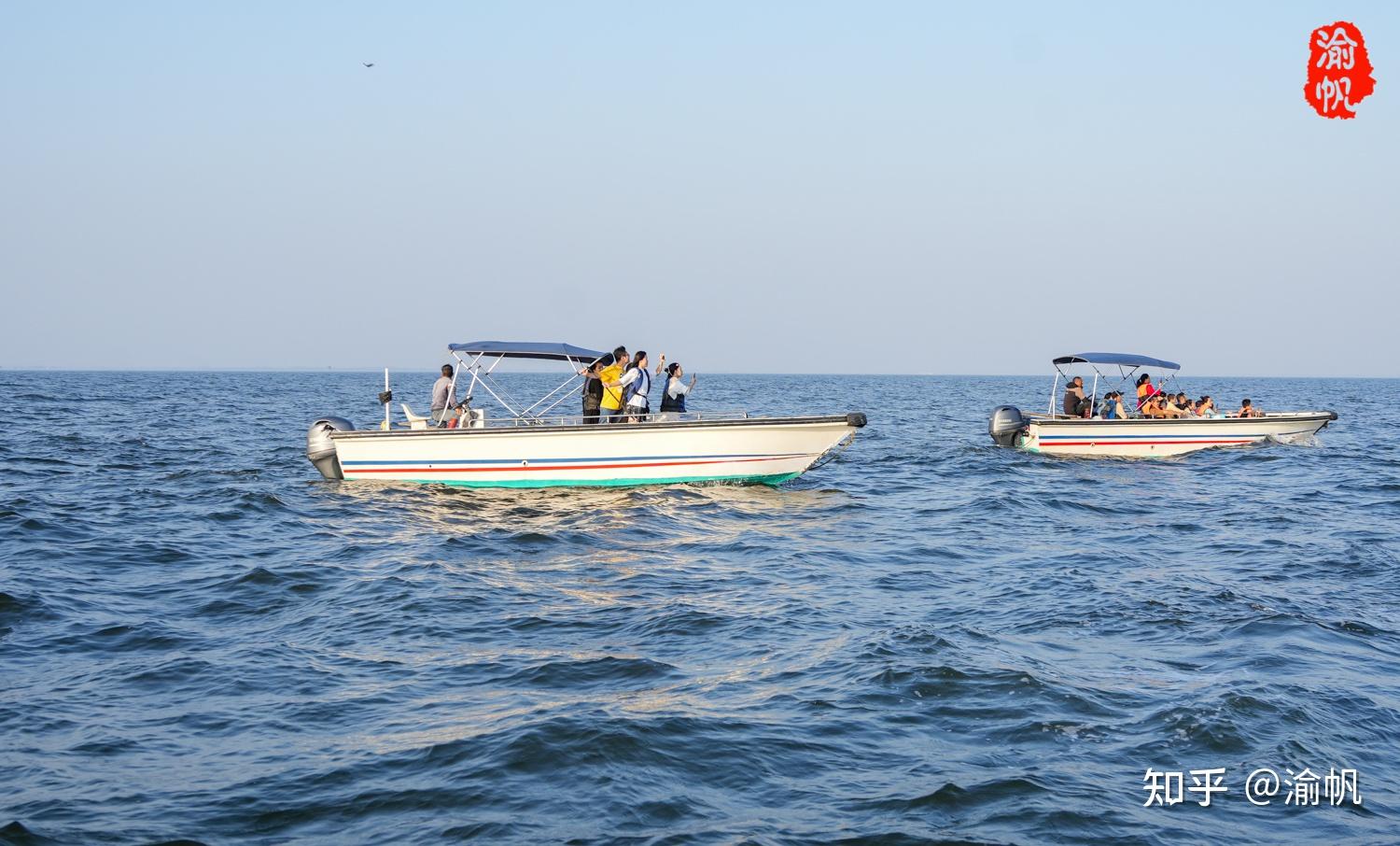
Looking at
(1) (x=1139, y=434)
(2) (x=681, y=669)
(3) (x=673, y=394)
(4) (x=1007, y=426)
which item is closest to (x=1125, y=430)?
(1) (x=1139, y=434)

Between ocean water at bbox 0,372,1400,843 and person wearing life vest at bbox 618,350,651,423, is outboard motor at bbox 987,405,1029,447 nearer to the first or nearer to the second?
ocean water at bbox 0,372,1400,843

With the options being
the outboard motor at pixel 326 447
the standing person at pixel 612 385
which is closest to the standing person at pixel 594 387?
the standing person at pixel 612 385

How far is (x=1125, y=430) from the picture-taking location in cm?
2941

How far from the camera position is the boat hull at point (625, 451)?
2100 cm

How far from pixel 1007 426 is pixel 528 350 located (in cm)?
1521

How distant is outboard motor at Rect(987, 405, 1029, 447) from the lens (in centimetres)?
3116

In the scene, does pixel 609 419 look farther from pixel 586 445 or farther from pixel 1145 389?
pixel 1145 389

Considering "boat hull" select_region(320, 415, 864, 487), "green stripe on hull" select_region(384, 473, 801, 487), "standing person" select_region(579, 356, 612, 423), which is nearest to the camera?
"boat hull" select_region(320, 415, 864, 487)

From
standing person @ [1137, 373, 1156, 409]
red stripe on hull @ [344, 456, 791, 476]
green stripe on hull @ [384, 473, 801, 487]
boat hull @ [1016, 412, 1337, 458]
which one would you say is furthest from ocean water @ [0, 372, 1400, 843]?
standing person @ [1137, 373, 1156, 409]

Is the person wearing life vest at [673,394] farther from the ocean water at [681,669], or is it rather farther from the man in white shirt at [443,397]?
the man in white shirt at [443,397]

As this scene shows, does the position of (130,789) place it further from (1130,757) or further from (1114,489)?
(1114,489)

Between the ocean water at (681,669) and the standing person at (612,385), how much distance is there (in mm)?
1560

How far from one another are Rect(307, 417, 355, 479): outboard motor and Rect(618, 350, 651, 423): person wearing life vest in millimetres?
6079

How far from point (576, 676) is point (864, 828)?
3814 mm
